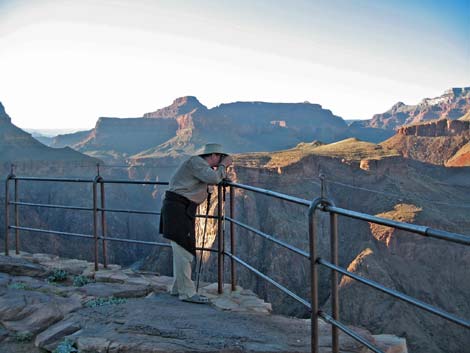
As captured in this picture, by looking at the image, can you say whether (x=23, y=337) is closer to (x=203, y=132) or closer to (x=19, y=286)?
(x=19, y=286)

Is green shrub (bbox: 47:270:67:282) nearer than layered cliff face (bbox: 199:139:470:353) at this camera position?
Yes

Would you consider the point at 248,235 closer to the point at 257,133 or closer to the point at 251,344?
the point at 251,344

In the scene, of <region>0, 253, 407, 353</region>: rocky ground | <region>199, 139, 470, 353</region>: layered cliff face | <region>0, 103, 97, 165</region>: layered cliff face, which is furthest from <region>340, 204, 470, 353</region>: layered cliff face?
<region>0, 103, 97, 165</region>: layered cliff face

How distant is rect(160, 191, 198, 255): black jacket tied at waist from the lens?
4.98 metres

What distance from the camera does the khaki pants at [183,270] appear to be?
5039 millimetres

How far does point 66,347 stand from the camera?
12.4 feet

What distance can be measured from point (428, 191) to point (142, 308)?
49967 mm

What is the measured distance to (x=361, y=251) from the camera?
125ft

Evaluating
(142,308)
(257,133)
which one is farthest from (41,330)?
(257,133)

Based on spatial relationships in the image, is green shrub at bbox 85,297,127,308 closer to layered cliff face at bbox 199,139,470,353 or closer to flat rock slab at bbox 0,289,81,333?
flat rock slab at bbox 0,289,81,333

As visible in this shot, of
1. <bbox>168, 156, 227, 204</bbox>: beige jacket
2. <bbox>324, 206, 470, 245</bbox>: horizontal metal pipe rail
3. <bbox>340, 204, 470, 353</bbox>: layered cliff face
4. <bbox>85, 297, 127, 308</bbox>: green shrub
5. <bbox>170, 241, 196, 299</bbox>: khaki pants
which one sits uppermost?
<bbox>168, 156, 227, 204</bbox>: beige jacket

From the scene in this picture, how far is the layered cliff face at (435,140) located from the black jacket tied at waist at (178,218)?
253 feet

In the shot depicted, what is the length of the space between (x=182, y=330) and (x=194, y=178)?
161 centimetres

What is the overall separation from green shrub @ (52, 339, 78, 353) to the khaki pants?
4.73 ft
